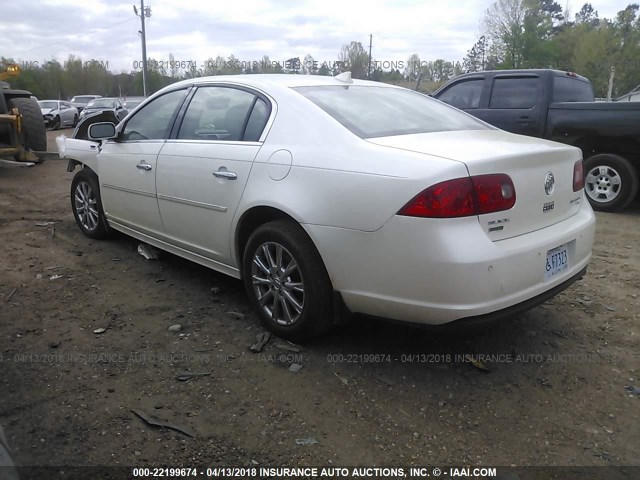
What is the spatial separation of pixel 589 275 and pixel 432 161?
264 centimetres

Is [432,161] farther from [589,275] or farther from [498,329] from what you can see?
[589,275]

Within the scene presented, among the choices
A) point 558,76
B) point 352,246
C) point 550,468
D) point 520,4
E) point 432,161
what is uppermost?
point 520,4

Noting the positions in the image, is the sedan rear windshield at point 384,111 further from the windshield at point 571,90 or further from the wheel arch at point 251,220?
the windshield at point 571,90

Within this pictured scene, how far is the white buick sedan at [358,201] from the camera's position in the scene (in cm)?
256

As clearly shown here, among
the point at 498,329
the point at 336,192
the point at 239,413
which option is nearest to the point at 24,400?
the point at 239,413

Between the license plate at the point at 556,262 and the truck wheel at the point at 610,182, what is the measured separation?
4.17 metres

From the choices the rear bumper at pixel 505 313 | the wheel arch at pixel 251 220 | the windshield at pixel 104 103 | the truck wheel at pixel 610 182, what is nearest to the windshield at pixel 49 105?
the windshield at pixel 104 103

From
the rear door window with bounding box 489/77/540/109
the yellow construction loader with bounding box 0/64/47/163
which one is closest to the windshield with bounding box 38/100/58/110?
the yellow construction loader with bounding box 0/64/47/163

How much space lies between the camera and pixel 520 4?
4628cm

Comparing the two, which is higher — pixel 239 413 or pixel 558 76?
pixel 558 76

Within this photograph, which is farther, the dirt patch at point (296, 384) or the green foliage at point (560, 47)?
the green foliage at point (560, 47)

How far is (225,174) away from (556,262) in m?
2.02

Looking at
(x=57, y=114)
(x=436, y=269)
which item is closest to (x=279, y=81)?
(x=436, y=269)

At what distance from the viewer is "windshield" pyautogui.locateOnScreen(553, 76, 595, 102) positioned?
24.4ft
